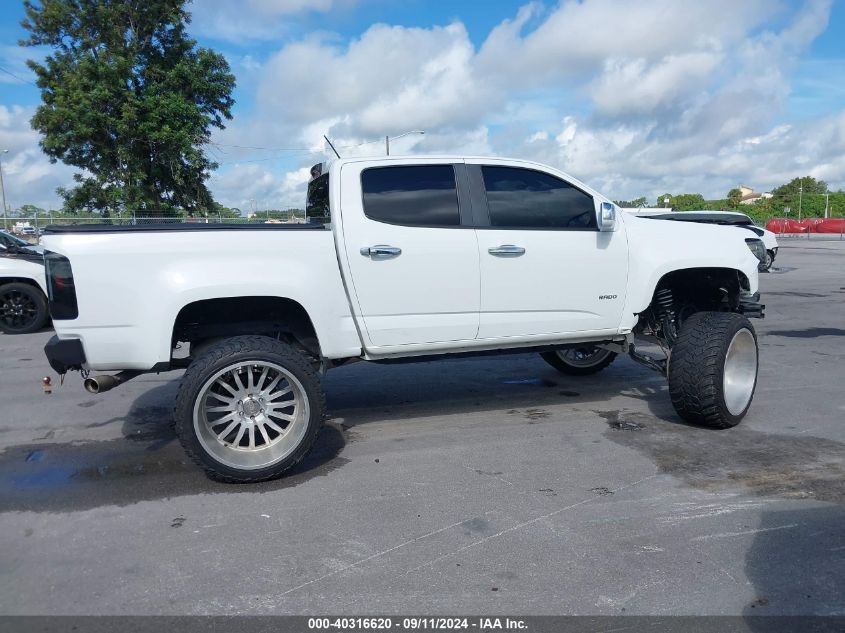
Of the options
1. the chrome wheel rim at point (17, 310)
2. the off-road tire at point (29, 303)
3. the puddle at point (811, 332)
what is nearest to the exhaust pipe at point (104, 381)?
the off-road tire at point (29, 303)

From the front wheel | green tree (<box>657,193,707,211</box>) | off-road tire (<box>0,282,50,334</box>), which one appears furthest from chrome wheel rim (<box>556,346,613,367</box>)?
green tree (<box>657,193,707,211</box>)

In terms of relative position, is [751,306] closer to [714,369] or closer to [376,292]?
[714,369]

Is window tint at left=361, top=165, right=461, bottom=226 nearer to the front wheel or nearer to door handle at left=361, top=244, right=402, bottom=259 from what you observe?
door handle at left=361, top=244, right=402, bottom=259

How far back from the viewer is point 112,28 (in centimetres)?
2814

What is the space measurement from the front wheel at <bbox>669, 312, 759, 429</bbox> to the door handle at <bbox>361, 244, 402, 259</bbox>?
2.39 m

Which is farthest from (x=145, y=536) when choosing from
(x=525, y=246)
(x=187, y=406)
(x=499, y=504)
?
(x=525, y=246)

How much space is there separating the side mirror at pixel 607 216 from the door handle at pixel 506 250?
2.19ft

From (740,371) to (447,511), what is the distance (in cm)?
303

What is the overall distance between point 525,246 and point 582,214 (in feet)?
2.03

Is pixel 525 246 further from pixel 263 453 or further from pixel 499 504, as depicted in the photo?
pixel 263 453

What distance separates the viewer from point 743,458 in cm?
469

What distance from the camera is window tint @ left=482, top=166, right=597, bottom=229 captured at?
16.2 feet

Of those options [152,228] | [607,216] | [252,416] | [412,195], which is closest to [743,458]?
[607,216]

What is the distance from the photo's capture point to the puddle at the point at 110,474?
13.7 ft
